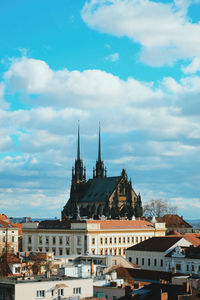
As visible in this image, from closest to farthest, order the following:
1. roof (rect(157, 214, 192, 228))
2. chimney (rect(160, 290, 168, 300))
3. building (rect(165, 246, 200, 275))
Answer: chimney (rect(160, 290, 168, 300)) → building (rect(165, 246, 200, 275)) → roof (rect(157, 214, 192, 228))

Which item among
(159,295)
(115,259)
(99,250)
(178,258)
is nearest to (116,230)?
(99,250)

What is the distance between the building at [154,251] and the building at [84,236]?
18.5 metres

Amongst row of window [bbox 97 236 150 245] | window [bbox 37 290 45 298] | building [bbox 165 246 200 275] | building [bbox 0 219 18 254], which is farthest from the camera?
building [bbox 0 219 18 254]

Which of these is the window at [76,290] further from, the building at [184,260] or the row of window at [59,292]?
the building at [184,260]

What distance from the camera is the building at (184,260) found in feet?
308

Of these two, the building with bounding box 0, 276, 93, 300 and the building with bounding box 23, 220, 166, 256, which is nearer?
the building with bounding box 0, 276, 93, 300

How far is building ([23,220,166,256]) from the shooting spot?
13075 centimetres

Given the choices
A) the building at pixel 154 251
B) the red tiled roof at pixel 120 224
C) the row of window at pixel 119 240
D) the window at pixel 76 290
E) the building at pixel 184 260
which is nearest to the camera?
the window at pixel 76 290

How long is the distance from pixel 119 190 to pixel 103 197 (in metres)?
6.52

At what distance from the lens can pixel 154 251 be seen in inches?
4171

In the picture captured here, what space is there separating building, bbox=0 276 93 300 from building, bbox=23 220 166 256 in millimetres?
75755

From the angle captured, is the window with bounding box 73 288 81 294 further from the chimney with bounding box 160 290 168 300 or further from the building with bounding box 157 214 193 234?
the building with bounding box 157 214 193 234

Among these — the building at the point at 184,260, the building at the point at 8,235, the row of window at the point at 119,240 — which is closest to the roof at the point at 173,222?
the row of window at the point at 119,240

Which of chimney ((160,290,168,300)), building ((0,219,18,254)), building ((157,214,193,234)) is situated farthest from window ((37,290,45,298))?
building ((157,214,193,234))
